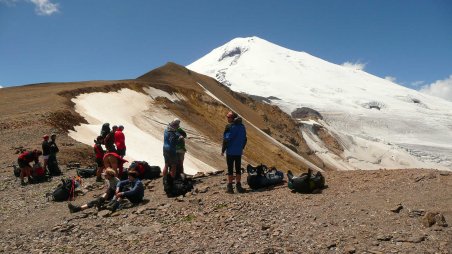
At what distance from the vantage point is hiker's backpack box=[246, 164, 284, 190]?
457 inches

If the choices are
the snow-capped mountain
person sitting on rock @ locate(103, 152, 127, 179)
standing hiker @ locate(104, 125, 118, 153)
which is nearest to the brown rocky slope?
person sitting on rock @ locate(103, 152, 127, 179)

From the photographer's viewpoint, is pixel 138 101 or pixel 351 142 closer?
pixel 138 101

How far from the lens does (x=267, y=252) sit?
287 inches

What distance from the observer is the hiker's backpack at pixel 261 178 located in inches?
457

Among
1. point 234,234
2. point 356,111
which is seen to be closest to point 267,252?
point 234,234

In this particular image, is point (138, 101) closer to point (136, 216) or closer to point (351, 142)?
point (136, 216)

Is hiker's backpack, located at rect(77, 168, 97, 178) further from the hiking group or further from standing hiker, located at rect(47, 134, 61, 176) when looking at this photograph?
the hiking group

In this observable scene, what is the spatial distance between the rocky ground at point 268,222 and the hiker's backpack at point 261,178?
1.19 ft

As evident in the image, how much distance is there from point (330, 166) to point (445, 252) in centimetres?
5906

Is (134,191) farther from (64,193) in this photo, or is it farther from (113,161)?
(64,193)

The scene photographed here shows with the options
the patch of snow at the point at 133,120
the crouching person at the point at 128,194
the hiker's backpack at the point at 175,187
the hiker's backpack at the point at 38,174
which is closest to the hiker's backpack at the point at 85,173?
the hiker's backpack at the point at 38,174

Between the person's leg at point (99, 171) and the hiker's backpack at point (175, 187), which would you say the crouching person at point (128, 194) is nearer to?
the hiker's backpack at point (175, 187)

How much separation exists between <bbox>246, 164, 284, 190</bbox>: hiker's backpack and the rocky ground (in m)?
0.36

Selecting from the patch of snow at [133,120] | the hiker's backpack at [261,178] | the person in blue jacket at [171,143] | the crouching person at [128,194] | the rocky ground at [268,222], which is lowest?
the rocky ground at [268,222]
